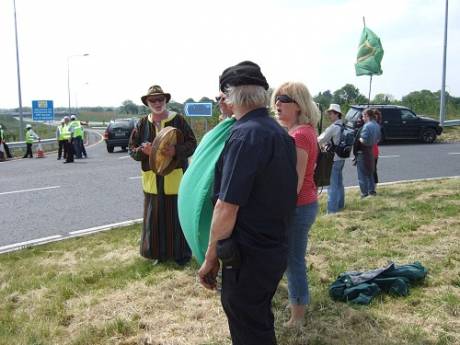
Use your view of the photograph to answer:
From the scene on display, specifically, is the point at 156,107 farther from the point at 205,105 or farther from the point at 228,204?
the point at 205,105

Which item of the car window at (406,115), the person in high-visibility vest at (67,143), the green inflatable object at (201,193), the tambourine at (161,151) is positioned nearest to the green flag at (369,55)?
the tambourine at (161,151)

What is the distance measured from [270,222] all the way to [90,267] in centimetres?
336

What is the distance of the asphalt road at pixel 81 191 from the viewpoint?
25.0ft

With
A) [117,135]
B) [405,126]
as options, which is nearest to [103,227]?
[117,135]

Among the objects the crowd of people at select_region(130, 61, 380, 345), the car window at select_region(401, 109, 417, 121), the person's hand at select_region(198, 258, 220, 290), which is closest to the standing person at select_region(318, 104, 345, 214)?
the crowd of people at select_region(130, 61, 380, 345)

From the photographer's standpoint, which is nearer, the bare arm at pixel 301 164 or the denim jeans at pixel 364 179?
the bare arm at pixel 301 164

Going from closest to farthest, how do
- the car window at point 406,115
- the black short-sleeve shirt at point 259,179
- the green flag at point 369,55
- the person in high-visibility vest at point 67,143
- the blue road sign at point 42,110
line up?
the black short-sleeve shirt at point 259,179 < the green flag at point 369,55 < the person in high-visibility vest at point 67,143 < the car window at point 406,115 < the blue road sign at point 42,110

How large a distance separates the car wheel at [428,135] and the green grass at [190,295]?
53.7 feet

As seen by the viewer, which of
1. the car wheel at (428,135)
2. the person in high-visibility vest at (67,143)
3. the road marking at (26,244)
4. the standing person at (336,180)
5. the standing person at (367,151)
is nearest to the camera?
the road marking at (26,244)

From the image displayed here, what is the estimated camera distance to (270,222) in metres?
2.56

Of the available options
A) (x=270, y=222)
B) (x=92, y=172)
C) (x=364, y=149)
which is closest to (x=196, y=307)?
(x=270, y=222)

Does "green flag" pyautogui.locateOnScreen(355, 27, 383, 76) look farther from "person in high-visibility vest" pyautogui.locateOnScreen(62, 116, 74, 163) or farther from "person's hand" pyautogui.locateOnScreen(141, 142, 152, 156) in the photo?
"person in high-visibility vest" pyautogui.locateOnScreen(62, 116, 74, 163)

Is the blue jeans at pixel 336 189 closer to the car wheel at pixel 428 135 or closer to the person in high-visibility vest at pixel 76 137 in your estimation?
the person in high-visibility vest at pixel 76 137

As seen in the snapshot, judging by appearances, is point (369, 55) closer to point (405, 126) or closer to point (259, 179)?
point (259, 179)
